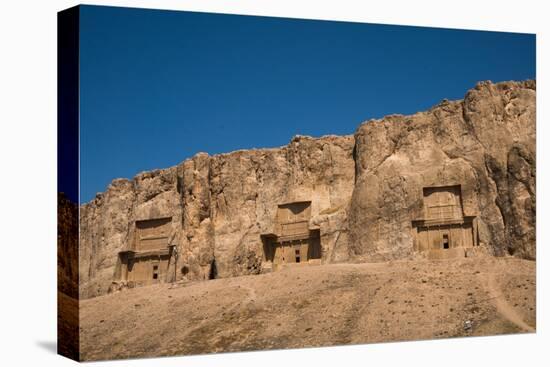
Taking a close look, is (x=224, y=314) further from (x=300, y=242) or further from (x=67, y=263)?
(x=300, y=242)

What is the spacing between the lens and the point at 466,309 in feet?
78.1

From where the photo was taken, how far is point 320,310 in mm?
23719

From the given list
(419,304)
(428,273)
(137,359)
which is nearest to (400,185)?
(428,273)

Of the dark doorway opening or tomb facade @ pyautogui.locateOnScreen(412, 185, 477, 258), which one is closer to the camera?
tomb facade @ pyautogui.locateOnScreen(412, 185, 477, 258)

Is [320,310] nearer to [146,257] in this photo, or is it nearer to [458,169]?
[458,169]

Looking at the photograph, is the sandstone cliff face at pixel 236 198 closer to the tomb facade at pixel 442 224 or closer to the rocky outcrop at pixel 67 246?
the tomb facade at pixel 442 224

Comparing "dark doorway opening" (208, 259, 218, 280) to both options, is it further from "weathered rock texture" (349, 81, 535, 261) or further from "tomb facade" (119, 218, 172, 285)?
"weathered rock texture" (349, 81, 535, 261)

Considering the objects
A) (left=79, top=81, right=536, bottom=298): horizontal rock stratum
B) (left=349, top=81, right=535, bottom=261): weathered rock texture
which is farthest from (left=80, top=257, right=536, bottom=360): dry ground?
Answer: (left=79, top=81, right=536, bottom=298): horizontal rock stratum

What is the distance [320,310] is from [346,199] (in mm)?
8678

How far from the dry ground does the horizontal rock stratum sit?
7.54 feet

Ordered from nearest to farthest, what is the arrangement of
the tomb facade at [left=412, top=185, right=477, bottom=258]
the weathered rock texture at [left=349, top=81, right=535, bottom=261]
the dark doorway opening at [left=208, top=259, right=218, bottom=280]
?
the weathered rock texture at [left=349, top=81, right=535, bottom=261] → the tomb facade at [left=412, top=185, right=477, bottom=258] → the dark doorway opening at [left=208, top=259, right=218, bottom=280]

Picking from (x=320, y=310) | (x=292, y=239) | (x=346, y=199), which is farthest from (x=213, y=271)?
(x=320, y=310)

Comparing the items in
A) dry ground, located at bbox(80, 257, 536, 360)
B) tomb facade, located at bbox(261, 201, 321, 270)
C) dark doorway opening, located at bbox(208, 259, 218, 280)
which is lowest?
dry ground, located at bbox(80, 257, 536, 360)

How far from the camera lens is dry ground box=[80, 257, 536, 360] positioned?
2183cm
